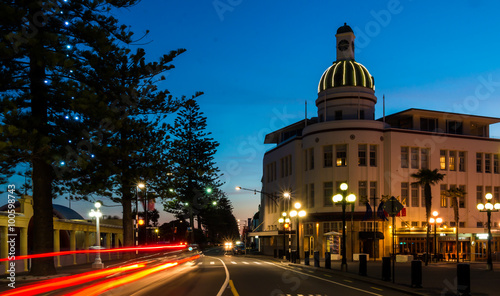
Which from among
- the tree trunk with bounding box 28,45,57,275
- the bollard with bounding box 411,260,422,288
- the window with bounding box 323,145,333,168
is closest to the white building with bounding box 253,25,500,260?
the window with bounding box 323,145,333,168

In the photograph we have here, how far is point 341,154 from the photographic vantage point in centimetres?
5769

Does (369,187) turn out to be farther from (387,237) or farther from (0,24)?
(0,24)

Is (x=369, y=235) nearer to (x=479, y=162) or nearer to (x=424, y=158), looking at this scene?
(x=424, y=158)

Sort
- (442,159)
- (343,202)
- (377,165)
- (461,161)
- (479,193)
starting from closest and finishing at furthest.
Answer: (343,202) → (377,165) → (442,159) → (461,161) → (479,193)

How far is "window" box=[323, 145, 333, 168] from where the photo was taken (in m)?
58.2

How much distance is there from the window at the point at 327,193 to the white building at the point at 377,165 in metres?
0.11

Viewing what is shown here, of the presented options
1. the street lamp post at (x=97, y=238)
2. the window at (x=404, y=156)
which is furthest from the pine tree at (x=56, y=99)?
the window at (x=404, y=156)

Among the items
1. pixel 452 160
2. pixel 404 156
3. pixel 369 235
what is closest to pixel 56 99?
pixel 369 235

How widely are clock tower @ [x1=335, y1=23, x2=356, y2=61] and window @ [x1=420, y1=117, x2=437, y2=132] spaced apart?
1142cm


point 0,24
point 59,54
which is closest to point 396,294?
point 59,54

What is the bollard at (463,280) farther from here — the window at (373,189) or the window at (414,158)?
the window at (414,158)

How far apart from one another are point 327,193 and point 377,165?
6246 millimetres

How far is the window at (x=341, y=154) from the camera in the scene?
57469 mm

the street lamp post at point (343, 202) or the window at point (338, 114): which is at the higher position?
the window at point (338, 114)
